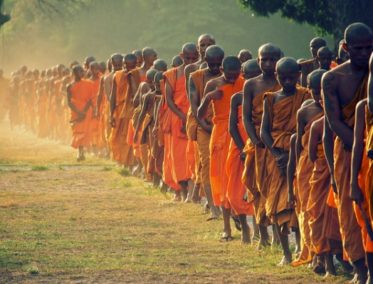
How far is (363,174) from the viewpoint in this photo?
9617 mm

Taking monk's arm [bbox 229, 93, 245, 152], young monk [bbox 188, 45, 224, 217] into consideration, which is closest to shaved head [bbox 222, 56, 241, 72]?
monk's arm [bbox 229, 93, 245, 152]

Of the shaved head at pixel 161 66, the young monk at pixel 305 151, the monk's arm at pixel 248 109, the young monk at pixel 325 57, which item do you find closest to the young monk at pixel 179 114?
the shaved head at pixel 161 66

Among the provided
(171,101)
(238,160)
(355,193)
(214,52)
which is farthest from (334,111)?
(171,101)

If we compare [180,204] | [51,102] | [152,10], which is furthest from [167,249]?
[152,10]

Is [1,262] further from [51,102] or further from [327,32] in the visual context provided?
[51,102]

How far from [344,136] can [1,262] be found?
11.5 feet

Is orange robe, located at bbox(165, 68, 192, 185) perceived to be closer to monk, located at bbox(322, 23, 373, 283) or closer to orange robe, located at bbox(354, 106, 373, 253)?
monk, located at bbox(322, 23, 373, 283)

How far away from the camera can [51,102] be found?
3766cm

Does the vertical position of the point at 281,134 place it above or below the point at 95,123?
above

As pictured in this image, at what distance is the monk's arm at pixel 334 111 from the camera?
9.98m

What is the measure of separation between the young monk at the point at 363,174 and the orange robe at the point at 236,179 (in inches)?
150

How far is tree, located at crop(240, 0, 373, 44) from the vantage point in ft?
85.6

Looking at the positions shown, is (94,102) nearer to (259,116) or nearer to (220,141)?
Answer: (220,141)

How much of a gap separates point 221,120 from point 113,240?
1.57 metres
